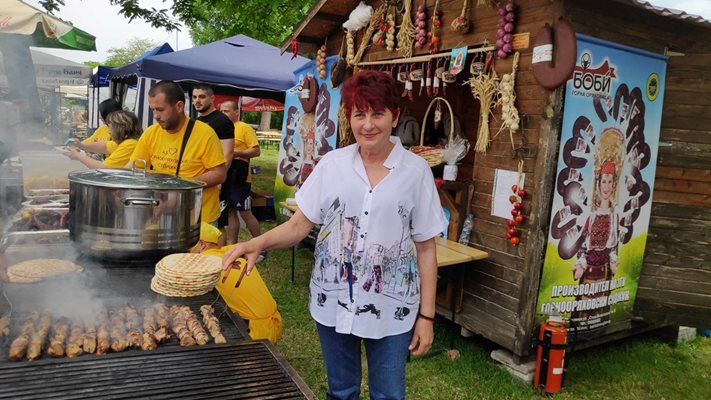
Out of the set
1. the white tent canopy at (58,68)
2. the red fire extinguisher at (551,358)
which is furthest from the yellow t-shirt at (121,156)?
the white tent canopy at (58,68)

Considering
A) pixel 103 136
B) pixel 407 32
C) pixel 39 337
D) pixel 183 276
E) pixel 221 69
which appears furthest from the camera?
pixel 221 69

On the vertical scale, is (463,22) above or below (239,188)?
above

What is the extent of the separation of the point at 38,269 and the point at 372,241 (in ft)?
6.71

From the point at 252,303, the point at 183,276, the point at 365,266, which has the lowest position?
the point at 252,303

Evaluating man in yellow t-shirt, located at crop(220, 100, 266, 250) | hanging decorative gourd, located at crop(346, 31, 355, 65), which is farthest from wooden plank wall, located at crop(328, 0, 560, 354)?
man in yellow t-shirt, located at crop(220, 100, 266, 250)

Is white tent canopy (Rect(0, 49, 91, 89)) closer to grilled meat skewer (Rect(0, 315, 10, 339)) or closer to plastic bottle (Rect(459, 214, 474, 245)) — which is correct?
plastic bottle (Rect(459, 214, 474, 245))

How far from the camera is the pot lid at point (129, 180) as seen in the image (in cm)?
273

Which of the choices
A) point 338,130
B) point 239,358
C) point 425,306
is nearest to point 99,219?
point 239,358

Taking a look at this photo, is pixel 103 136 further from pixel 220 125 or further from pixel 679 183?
pixel 679 183

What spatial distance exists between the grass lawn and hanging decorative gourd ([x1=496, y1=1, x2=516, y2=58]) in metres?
2.91

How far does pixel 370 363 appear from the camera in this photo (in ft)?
8.28

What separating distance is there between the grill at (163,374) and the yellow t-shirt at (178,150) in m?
1.78

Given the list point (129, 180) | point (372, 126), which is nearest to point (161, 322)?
point (129, 180)

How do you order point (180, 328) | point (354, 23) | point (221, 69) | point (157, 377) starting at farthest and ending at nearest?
point (221, 69) → point (354, 23) → point (180, 328) → point (157, 377)
